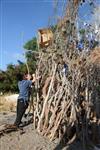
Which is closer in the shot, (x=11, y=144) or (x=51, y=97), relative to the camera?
(x=11, y=144)

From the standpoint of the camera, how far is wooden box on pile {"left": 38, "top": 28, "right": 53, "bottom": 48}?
9.89 meters

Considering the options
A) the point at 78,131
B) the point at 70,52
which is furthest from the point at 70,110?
the point at 70,52

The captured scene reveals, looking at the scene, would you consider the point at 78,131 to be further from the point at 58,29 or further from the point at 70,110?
the point at 58,29

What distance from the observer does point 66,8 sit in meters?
9.39

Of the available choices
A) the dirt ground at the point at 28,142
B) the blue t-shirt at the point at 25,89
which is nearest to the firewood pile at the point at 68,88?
the dirt ground at the point at 28,142

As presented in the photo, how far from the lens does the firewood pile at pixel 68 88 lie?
9.42m

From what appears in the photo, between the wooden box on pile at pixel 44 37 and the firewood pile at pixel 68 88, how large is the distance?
0.23m

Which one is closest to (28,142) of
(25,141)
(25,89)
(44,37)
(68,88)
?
(25,141)

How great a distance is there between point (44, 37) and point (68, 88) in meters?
1.51

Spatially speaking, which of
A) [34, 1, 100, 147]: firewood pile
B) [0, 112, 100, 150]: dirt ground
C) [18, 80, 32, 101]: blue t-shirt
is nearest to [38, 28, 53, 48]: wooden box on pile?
[34, 1, 100, 147]: firewood pile

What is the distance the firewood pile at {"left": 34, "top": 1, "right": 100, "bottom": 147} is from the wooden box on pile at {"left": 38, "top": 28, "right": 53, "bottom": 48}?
233mm

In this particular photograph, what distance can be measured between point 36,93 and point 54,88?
0.57 m

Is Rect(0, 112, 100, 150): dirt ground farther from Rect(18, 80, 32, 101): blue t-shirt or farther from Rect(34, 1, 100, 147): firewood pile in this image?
Rect(18, 80, 32, 101): blue t-shirt

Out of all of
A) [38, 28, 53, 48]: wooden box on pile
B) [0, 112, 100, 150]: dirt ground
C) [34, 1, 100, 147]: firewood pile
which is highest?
[38, 28, 53, 48]: wooden box on pile
